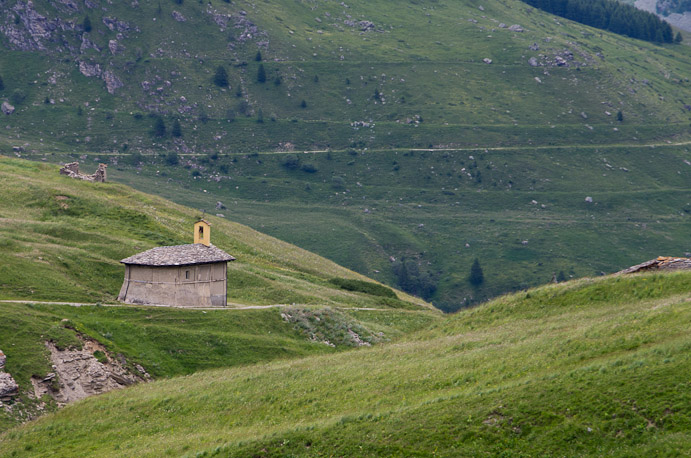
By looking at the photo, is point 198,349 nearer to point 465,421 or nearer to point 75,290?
point 75,290

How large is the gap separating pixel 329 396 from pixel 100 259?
124ft

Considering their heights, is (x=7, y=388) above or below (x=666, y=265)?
below

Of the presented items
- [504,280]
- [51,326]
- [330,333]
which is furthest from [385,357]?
[504,280]

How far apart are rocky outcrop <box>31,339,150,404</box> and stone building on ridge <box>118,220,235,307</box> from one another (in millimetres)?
11137

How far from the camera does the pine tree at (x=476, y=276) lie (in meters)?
178

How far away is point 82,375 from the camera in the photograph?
1780 inches

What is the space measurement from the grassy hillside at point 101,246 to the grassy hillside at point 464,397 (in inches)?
781

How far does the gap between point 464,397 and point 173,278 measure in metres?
34.1

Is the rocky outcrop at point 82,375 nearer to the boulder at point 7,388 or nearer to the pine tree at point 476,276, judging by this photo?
the boulder at point 7,388

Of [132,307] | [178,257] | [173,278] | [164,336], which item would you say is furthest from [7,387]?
[178,257]

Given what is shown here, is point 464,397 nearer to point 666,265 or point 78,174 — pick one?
point 666,265

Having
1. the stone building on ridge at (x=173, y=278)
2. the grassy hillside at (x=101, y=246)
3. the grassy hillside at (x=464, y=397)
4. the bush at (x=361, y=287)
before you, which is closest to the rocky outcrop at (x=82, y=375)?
the grassy hillside at (x=464, y=397)

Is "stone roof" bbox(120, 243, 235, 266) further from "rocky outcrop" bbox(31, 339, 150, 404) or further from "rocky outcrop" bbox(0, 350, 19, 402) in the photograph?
"rocky outcrop" bbox(0, 350, 19, 402)

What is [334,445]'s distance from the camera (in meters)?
29.1
